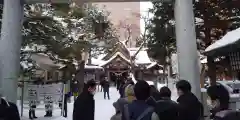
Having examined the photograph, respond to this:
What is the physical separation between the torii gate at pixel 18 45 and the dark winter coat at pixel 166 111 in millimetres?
3552

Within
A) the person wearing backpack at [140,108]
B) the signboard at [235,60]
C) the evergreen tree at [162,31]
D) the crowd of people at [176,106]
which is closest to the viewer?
the crowd of people at [176,106]

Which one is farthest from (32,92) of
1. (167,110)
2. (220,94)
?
(220,94)

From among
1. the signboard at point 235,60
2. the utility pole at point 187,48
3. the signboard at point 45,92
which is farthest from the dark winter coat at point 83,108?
the signboard at point 45,92

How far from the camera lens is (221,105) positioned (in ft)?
9.26

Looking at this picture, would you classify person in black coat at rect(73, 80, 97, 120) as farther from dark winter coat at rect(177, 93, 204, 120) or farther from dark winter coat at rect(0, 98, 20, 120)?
dark winter coat at rect(177, 93, 204, 120)

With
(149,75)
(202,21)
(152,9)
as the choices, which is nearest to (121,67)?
(149,75)

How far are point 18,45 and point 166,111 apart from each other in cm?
536

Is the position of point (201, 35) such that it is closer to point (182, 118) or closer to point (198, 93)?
point (198, 93)

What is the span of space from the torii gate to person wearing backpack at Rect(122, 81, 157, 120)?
3753 millimetres

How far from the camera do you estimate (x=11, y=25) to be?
23.0ft

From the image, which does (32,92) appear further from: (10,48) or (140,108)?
(140,108)

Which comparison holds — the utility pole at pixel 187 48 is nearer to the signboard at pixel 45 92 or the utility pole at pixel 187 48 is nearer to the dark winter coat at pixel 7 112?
the dark winter coat at pixel 7 112

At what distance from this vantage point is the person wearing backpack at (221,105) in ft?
8.72

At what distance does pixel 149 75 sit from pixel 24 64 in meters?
24.3
